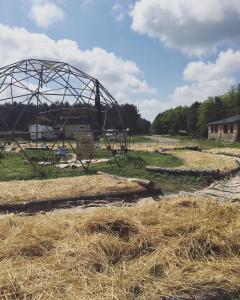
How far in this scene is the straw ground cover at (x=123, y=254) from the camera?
430cm

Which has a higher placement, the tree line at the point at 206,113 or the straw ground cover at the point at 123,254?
the tree line at the point at 206,113

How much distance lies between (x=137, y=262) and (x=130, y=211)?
171 centimetres

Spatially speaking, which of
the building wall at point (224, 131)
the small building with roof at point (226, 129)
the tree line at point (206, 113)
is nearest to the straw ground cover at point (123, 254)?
the small building with roof at point (226, 129)

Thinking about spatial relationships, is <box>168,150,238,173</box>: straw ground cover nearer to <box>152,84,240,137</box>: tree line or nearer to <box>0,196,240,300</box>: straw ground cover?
<box>0,196,240,300</box>: straw ground cover

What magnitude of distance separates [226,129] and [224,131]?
74 cm

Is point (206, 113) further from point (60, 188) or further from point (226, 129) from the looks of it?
point (60, 188)

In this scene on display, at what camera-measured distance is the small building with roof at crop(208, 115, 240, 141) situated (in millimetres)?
54719

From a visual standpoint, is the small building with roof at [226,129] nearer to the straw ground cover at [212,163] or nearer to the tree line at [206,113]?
the tree line at [206,113]

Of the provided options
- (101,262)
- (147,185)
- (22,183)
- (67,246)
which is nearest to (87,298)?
(101,262)

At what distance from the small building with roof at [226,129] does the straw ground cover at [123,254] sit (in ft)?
163

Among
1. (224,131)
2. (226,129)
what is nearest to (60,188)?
(226,129)

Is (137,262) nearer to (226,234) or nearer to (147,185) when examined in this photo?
(226,234)

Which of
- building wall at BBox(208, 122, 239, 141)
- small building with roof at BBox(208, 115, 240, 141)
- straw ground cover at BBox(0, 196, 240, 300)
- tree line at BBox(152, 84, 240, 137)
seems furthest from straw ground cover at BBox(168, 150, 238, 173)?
tree line at BBox(152, 84, 240, 137)

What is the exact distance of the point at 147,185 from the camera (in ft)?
34.6
